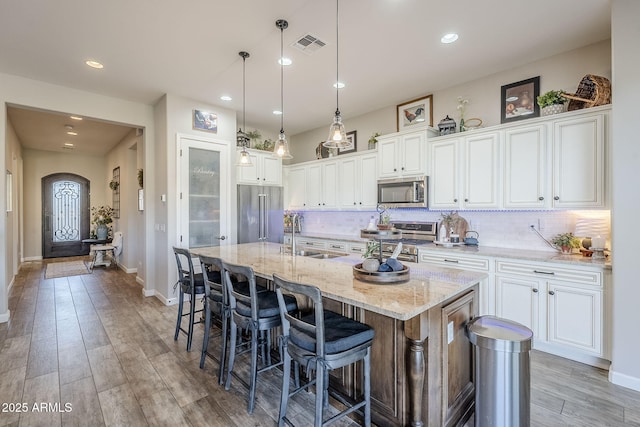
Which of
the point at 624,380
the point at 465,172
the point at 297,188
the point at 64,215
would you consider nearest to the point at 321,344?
the point at 624,380

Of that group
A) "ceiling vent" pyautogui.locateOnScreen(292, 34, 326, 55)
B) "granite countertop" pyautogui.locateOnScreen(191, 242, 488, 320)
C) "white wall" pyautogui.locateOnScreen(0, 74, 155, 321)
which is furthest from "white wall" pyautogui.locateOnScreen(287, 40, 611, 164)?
"white wall" pyautogui.locateOnScreen(0, 74, 155, 321)

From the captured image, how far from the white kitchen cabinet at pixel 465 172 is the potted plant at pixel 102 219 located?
27.6ft

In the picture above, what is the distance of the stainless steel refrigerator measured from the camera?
17.3 feet

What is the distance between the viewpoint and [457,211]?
4.14 metres

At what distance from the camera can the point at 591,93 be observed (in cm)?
294

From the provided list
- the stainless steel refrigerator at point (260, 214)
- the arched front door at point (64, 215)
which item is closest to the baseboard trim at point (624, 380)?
the stainless steel refrigerator at point (260, 214)

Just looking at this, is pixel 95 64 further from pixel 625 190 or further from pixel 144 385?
pixel 625 190

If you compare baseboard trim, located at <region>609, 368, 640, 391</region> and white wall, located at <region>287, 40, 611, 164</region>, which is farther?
white wall, located at <region>287, 40, 611, 164</region>

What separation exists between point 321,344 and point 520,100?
3.68 meters

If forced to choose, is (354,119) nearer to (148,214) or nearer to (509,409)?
(148,214)

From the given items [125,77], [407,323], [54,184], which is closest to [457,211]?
[407,323]

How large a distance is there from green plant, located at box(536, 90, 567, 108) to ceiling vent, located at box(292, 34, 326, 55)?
2349 mm

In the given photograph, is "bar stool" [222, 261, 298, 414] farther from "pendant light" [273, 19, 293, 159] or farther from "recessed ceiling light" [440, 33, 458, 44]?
"recessed ceiling light" [440, 33, 458, 44]

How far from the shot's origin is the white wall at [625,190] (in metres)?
2.34
